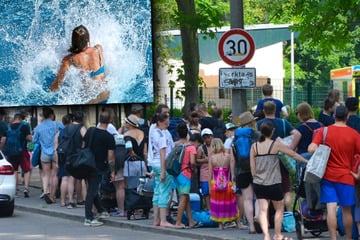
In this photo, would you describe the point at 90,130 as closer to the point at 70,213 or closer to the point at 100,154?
the point at 100,154

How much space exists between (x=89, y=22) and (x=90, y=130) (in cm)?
1124

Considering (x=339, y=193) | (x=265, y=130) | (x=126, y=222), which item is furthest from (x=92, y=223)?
(x=339, y=193)

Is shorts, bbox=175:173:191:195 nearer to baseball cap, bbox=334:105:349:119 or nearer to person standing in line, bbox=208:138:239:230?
person standing in line, bbox=208:138:239:230

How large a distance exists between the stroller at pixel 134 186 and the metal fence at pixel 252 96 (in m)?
4.79

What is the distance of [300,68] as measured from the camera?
7412 centimetres

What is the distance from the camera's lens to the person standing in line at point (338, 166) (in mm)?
13031

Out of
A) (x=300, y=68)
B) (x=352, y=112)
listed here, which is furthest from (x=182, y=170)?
(x=300, y=68)

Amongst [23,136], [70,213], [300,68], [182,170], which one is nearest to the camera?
[182,170]

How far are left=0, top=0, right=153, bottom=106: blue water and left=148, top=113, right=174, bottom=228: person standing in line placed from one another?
1164cm

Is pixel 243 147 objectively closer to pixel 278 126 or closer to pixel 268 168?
pixel 278 126

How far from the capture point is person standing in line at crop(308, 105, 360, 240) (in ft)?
42.8

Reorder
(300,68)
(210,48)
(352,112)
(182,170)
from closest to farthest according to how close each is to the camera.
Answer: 1. (352,112)
2. (182,170)
3. (210,48)
4. (300,68)

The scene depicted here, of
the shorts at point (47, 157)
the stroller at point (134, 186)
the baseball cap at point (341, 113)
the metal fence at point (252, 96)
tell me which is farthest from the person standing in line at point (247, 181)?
the metal fence at point (252, 96)

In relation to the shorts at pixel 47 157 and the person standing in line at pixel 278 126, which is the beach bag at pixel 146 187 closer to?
the person standing in line at pixel 278 126
